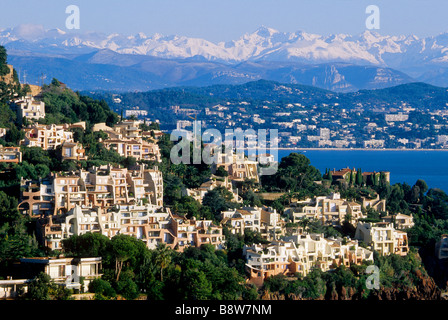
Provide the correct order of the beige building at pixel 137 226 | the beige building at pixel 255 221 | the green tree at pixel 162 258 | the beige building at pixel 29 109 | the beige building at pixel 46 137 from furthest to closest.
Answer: the beige building at pixel 29 109 → the beige building at pixel 46 137 → the beige building at pixel 255 221 → the beige building at pixel 137 226 → the green tree at pixel 162 258

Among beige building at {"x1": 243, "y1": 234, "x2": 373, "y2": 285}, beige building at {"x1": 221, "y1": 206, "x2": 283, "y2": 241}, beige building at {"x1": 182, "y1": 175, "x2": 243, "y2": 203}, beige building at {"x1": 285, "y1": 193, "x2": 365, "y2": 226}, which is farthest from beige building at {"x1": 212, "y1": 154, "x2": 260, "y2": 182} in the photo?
beige building at {"x1": 243, "y1": 234, "x2": 373, "y2": 285}

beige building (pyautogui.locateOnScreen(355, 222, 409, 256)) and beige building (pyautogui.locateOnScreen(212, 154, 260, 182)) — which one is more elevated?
beige building (pyautogui.locateOnScreen(212, 154, 260, 182))

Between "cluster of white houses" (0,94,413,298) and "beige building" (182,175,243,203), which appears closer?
"cluster of white houses" (0,94,413,298)

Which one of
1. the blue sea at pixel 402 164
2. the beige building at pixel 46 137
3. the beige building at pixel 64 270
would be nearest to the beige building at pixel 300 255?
the beige building at pixel 64 270

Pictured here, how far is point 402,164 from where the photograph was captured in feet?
237

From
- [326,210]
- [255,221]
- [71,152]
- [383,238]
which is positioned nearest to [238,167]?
[326,210]

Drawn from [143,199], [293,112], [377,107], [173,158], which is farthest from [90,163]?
[377,107]

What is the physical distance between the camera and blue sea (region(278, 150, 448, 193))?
56.6m

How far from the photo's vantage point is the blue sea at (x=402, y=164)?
56.6 metres

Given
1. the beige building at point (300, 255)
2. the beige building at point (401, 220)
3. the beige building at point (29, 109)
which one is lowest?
the beige building at point (300, 255)

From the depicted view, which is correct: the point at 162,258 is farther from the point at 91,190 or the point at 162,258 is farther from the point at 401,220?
the point at 401,220

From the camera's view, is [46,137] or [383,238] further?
[46,137]

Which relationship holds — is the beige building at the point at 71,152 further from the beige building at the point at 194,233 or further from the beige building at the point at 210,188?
the beige building at the point at 194,233

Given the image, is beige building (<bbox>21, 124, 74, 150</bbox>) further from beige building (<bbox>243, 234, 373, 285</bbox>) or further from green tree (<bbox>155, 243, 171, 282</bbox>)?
beige building (<bbox>243, 234, 373, 285</bbox>)
